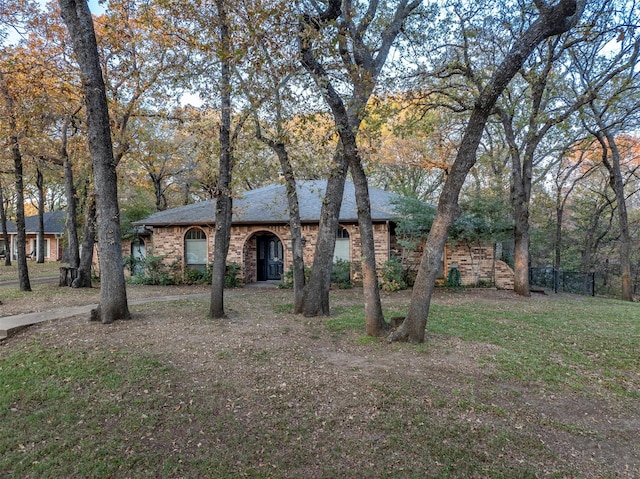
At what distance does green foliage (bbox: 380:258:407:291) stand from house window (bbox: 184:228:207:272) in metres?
7.34

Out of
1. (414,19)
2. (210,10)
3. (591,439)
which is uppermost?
(414,19)

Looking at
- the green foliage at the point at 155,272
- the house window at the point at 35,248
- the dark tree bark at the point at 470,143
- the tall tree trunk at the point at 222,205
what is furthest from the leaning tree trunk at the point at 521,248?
the house window at the point at 35,248

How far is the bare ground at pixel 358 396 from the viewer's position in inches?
117

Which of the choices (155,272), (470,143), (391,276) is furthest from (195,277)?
(470,143)

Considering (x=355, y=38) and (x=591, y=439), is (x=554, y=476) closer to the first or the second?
(x=591, y=439)

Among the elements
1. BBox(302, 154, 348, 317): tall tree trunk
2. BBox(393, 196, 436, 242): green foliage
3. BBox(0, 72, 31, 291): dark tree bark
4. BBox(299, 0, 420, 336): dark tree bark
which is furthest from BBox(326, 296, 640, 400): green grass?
BBox(0, 72, 31, 291): dark tree bark

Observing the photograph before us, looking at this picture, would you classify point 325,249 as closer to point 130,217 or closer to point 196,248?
point 196,248

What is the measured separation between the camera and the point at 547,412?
3.63 meters

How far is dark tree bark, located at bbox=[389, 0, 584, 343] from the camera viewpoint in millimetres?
4555

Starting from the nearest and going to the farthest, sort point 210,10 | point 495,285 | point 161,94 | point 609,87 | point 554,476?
point 554,476
point 210,10
point 161,94
point 609,87
point 495,285

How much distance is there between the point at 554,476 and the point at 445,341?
311 cm

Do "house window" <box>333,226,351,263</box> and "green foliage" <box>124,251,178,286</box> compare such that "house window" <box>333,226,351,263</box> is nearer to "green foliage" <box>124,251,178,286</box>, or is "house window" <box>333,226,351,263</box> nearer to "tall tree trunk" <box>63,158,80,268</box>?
"green foliage" <box>124,251,178,286</box>

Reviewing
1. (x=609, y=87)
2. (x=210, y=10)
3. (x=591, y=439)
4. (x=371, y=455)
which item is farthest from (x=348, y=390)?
(x=609, y=87)

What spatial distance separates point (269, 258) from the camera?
15562mm
